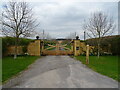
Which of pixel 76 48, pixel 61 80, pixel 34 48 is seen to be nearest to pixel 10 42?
pixel 34 48

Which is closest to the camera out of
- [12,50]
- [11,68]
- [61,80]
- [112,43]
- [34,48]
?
[61,80]

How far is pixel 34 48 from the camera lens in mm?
18453

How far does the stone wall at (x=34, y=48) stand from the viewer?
18.4 m

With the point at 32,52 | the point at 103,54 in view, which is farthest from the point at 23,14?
the point at 103,54

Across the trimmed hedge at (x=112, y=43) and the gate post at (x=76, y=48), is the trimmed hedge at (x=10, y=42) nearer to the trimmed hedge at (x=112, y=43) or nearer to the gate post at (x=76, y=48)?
the gate post at (x=76, y=48)

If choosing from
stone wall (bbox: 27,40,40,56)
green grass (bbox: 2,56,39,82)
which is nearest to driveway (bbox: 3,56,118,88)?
green grass (bbox: 2,56,39,82)

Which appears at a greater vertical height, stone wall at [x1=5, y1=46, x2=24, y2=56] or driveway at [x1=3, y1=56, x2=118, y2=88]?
stone wall at [x1=5, y1=46, x2=24, y2=56]

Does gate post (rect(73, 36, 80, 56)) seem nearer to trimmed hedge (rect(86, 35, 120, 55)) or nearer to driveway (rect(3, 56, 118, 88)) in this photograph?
trimmed hedge (rect(86, 35, 120, 55))

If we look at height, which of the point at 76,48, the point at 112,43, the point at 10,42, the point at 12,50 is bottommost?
the point at 12,50

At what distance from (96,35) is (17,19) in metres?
9.18

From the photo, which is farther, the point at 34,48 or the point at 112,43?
the point at 34,48

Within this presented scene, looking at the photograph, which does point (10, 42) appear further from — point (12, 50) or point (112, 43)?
point (112, 43)

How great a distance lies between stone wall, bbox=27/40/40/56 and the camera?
60.2ft

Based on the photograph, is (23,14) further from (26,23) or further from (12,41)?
(12,41)
